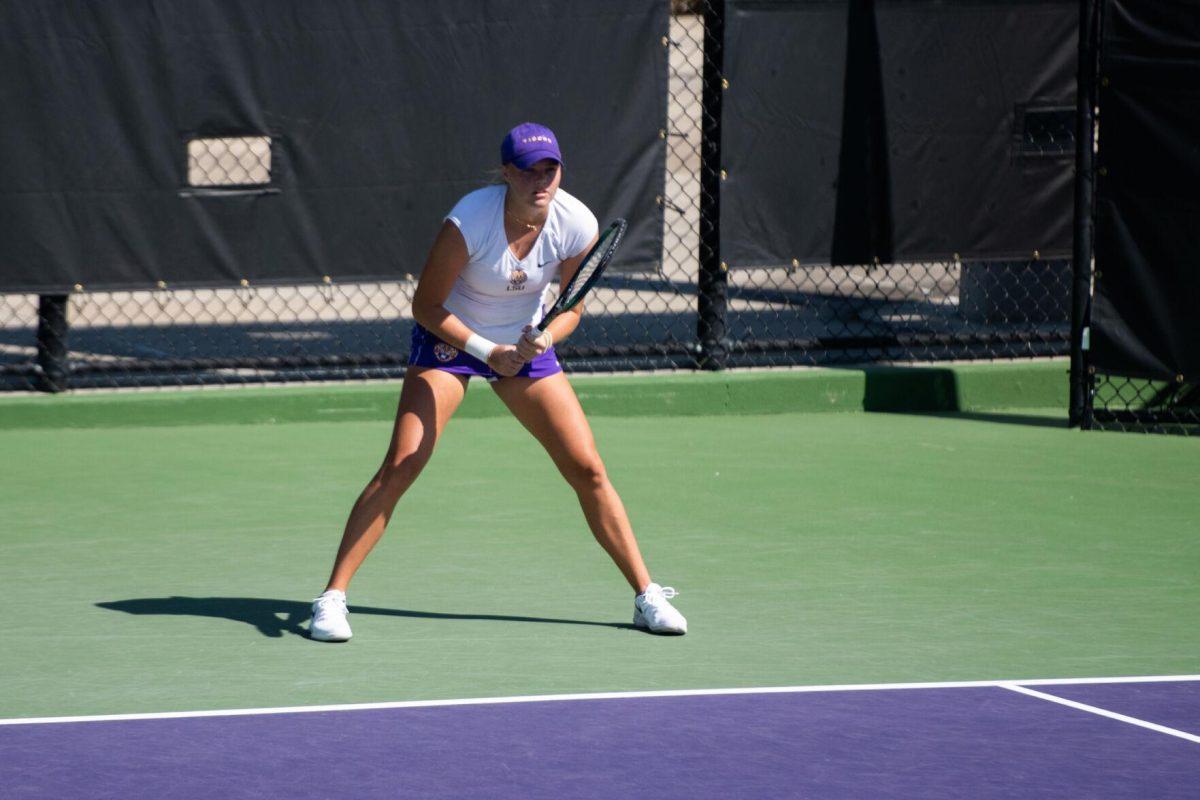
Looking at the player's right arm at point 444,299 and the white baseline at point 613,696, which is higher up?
the player's right arm at point 444,299

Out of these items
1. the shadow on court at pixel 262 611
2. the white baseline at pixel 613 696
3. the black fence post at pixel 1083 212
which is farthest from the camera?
the black fence post at pixel 1083 212

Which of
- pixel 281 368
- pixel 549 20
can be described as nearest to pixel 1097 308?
pixel 549 20

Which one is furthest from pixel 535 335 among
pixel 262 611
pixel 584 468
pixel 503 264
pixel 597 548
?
pixel 597 548

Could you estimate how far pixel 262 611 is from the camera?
249 inches

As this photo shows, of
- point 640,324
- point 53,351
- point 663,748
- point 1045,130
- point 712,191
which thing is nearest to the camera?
point 663,748

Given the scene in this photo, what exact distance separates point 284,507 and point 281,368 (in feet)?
7.20

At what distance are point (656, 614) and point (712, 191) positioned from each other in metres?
4.75

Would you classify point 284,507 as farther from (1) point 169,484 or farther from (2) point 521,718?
(2) point 521,718

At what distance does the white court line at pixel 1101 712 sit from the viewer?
4.93 m

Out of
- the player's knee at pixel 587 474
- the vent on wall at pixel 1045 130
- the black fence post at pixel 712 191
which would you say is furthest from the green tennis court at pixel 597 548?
the vent on wall at pixel 1045 130

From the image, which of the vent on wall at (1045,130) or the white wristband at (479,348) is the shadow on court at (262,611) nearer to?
the white wristband at (479,348)

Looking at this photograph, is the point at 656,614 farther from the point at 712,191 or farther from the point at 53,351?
the point at 53,351

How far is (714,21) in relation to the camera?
10227mm

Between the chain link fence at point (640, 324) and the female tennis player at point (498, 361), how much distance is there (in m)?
4.09
